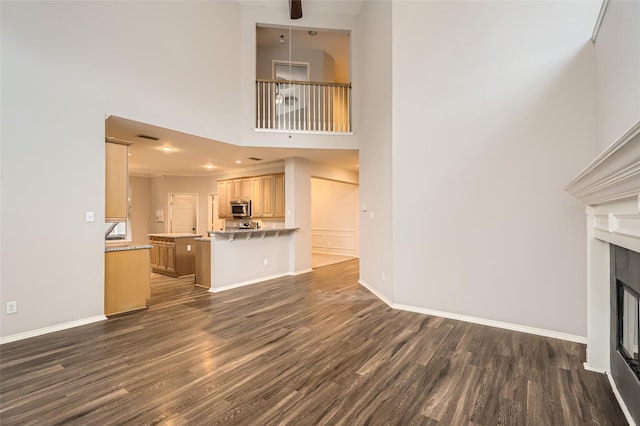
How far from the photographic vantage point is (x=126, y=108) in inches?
148

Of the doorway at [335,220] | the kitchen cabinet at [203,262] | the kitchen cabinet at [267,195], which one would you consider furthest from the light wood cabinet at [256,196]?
the doorway at [335,220]

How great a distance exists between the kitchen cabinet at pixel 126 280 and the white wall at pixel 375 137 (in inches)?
136

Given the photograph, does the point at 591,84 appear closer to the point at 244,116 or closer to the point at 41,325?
the point at 244,116

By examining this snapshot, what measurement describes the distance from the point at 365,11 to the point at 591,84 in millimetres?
3762

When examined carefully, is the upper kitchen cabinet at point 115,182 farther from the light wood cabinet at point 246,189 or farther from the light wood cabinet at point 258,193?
the light wood cabinet at point 246,189

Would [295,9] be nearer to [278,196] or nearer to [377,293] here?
[278,196]

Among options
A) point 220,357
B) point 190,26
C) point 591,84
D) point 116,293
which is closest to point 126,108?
point 190,26

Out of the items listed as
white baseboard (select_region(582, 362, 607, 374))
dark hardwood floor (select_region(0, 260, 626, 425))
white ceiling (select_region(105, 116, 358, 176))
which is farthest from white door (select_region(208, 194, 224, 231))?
white baseboard (select_region(582, 362, 607, 374))

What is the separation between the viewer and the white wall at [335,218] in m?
9.44

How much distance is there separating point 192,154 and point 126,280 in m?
2.89

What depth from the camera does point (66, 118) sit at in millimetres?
3312

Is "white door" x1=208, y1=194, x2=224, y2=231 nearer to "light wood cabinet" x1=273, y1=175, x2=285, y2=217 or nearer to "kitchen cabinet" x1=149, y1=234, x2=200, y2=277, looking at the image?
"kitchen cabinet" x1=149, y1=234, x2=200, y2=277

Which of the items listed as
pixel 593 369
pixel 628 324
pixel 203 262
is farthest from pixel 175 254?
pixel 628 324

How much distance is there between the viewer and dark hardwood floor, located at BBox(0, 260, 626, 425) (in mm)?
A: 1877
